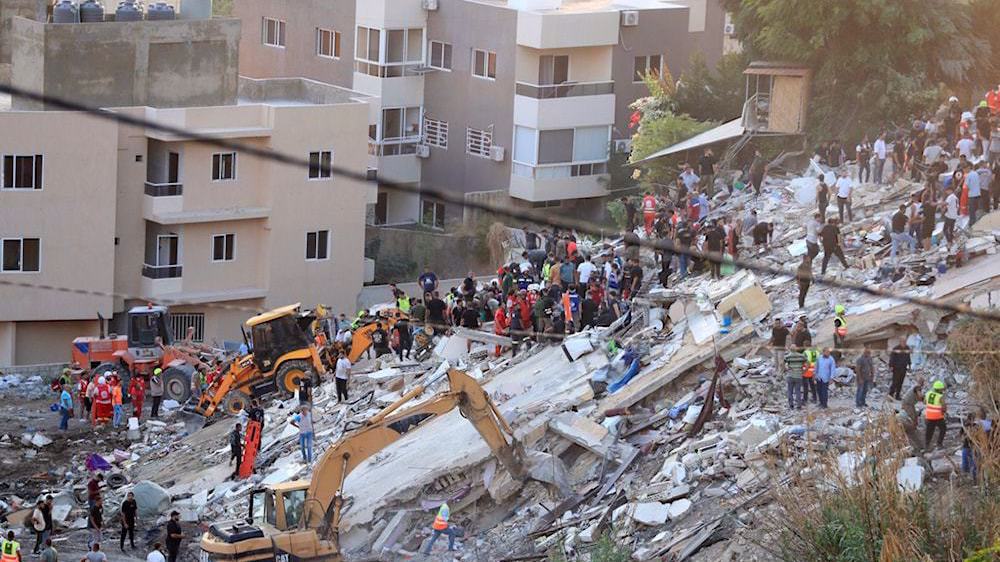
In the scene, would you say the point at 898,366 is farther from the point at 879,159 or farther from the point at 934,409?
the point at 879,159

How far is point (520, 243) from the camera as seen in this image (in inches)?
1734

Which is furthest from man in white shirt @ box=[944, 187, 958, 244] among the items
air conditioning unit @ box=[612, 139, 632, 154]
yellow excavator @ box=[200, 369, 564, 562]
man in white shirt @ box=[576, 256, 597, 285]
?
air conditioning unit @ box=[612, 139, 632, 154]

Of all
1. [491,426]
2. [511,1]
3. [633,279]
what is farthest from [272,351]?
[511,1]

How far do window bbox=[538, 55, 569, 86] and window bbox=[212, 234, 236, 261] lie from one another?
11531mm

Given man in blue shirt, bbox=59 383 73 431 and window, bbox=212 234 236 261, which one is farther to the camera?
window, bbox=212 234 236 261

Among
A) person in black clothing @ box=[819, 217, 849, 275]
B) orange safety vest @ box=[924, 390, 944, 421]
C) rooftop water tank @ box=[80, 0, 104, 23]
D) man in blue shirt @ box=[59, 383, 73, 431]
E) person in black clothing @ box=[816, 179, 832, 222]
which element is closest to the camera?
orange safety vest @ box=[924, 390, 944, 421]

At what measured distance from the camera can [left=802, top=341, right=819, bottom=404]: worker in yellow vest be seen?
977 inches

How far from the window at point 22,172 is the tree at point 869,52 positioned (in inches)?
643

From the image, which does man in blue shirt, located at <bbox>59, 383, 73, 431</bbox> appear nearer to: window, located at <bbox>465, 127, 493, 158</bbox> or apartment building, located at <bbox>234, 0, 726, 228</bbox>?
apartment building, located at <bbox>234, 0, 726, 228</bbox>

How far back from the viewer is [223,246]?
139ft

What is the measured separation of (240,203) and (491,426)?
18463 mm

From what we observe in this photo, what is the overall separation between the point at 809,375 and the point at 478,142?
92.9ft

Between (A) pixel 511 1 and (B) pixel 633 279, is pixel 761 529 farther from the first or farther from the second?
(A) pixel 511 1

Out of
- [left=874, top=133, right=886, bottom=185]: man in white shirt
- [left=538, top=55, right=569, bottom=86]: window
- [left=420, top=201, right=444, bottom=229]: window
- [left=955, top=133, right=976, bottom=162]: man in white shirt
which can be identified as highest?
[left=538, top=55, right=569, bottom=86]: window
